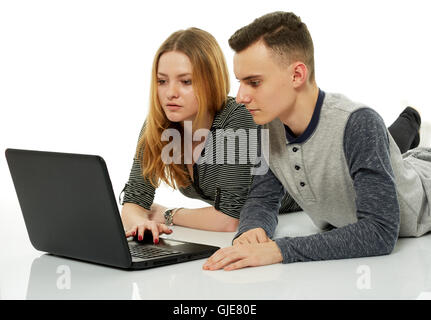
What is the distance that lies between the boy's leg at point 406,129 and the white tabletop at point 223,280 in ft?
3.06

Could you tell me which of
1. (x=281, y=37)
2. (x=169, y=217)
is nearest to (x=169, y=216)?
(x=169, y=217)

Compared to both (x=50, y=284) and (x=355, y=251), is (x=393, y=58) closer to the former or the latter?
(x=355, y=251)

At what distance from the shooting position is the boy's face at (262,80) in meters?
1.63

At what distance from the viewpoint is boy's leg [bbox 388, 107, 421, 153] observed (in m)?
2.56

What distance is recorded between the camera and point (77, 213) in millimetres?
1501

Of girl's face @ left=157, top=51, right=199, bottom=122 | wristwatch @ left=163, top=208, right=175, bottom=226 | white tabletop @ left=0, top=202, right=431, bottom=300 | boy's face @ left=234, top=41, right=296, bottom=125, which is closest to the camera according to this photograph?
white tabletop @ left=0, top=202, right=431, bottom=300

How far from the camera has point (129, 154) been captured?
131 inches

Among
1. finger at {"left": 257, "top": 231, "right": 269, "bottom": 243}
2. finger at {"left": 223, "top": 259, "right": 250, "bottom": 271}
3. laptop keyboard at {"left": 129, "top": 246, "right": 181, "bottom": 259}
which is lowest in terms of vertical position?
finger at {"left": 223, "top": 259, "right": 250, "bottom": 271}

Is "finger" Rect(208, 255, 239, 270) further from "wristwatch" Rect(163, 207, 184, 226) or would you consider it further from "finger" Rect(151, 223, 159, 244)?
"wristwatch" Rect(163, 207, 184, 226)

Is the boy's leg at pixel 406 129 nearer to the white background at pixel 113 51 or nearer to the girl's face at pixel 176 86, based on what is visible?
the white background at pixel 113 51

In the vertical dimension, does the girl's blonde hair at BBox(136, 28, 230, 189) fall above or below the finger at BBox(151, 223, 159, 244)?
above

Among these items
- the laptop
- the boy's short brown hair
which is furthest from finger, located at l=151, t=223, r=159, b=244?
the boy's short brown hair

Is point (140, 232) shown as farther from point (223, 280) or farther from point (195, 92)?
point (195, 92)

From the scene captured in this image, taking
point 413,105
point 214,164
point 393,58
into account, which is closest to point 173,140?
point 214,164
